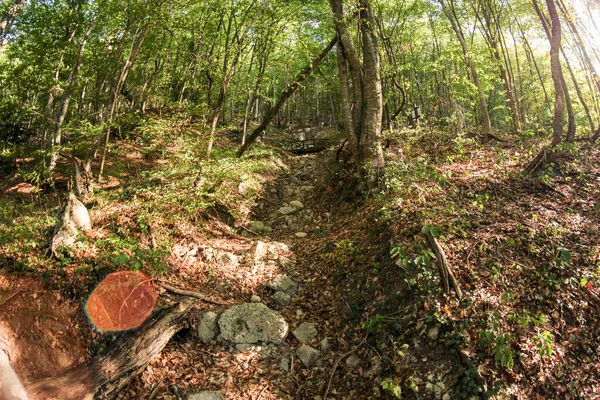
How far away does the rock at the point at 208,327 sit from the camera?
14.2 ft

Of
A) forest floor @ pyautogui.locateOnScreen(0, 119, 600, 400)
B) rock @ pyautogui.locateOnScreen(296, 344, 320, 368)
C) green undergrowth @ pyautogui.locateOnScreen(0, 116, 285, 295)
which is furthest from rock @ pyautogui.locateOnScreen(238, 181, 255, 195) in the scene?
rock @ pyautogui.locateOnScreen(296, 344, 320, 368)

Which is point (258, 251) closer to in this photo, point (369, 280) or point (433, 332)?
point (369, 280)

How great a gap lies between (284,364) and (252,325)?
2.33 ft

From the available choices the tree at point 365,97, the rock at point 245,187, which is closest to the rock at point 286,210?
the rock at point 245,187

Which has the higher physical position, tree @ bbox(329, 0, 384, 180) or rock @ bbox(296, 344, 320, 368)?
tree @ bbox(329, 0, 384, 180)

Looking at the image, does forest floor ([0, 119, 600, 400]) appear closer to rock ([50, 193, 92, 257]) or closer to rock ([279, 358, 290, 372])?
rock ([279, 358, 290, 372])

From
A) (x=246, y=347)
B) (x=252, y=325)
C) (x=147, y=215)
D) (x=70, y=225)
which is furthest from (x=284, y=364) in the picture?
(x=70, y=225)

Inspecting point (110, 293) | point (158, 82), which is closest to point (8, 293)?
point (110, 293)

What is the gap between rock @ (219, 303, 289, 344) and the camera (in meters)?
4.34

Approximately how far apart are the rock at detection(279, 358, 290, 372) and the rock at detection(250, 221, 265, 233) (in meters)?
3.99

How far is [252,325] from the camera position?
4.46 m

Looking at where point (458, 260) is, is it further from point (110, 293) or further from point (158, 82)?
point (158, 82)

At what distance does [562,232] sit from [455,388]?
311cm

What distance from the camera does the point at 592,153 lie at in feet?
24.8
